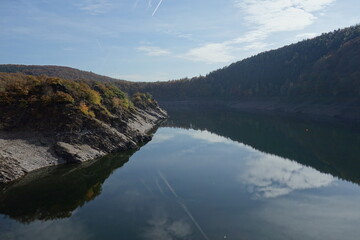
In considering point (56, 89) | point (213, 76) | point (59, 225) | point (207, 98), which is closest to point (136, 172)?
point (59, 225)

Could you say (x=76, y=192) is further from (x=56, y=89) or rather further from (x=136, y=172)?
(x=56, y=89)

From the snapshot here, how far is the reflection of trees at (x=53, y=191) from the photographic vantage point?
2117 centimetres

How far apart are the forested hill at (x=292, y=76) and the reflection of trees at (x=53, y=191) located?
78595mm

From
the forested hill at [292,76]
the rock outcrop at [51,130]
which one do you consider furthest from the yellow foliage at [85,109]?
the forested hill at [292,76]

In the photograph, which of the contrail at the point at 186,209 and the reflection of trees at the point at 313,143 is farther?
the reflection of trees at the point at 313,143

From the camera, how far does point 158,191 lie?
25.5 meters

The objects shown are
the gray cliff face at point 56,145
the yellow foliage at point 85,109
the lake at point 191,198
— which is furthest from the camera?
the yellow foliage at point 85,109

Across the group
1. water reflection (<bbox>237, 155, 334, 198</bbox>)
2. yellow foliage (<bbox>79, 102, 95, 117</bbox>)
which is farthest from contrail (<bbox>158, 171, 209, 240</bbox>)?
yellow foliage (<bbox>79, 102, 95, 117</bbox>)

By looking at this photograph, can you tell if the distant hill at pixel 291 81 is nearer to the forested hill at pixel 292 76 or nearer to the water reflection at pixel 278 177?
the forested hill at pixel 292 76

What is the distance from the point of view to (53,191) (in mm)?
25047

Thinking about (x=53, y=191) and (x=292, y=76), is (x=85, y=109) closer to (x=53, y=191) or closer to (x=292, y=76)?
(x=53, y=191)

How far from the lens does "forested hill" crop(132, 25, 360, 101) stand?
95188 millimetres

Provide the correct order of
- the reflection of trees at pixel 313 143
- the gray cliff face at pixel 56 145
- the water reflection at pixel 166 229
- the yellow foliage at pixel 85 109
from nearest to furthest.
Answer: the water reflection at pixel 166 229
the gray cliff face at pixel 56 145
the reflection of trees at pixel 313 143
the yellow foliage at pixel 85 109

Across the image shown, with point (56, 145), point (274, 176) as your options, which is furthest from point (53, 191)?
point (274, 176)
